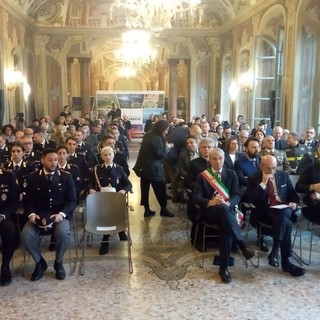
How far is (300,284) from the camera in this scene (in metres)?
4.48

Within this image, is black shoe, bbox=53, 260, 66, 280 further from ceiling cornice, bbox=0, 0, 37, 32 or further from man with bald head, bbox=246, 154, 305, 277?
ceiling cornice, bbox=0, 0, 37, 32

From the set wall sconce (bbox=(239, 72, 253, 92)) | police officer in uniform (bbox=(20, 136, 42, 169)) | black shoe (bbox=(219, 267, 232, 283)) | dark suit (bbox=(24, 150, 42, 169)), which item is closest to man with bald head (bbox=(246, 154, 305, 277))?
black shoe (bbox=(219, 267, 232, 283))

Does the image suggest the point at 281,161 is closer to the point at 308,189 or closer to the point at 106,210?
the point at 308,189

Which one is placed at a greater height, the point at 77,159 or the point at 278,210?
the point at 77,159

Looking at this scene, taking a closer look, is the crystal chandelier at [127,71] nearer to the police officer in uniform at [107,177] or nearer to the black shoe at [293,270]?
the police officer in uniform at [107,177]

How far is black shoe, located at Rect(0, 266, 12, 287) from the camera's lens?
175 inches

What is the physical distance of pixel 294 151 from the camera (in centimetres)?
754

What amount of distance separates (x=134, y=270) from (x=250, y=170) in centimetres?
236

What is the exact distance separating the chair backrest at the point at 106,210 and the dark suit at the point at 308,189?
221 centimetres

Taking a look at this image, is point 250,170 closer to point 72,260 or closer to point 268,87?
point 72,260

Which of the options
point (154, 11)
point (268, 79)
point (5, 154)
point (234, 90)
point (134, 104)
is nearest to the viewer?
point (5, 154)

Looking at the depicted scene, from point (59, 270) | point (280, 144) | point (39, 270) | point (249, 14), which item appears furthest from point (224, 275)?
point (249, 14)

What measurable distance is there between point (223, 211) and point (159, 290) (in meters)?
1.12

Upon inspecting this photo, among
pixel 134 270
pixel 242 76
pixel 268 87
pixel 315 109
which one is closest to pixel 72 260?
pixel 134 270
